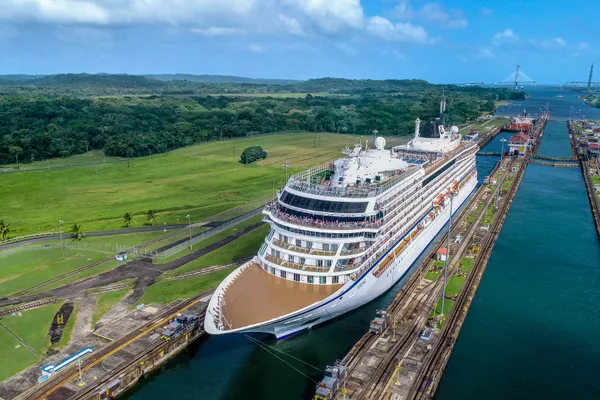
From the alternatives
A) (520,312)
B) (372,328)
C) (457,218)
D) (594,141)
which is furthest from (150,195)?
(594,141)

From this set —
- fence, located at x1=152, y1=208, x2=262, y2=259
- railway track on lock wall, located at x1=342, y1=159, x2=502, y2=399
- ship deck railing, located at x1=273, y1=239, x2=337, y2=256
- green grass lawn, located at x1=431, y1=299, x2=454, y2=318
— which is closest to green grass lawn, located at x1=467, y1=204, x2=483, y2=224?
railway track on lock wall, located at x1=342, y1=159, x2=502, y2=399

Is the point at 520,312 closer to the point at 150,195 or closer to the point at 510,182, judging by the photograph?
the point at 510,182

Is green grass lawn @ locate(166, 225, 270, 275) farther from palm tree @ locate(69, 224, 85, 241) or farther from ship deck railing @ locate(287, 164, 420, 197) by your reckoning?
palm tree @ locate(69, 224, 85, 241)

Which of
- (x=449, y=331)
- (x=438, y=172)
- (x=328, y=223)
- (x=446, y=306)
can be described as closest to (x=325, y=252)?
(x=328, y=223)

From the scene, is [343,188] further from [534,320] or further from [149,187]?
[149,187]

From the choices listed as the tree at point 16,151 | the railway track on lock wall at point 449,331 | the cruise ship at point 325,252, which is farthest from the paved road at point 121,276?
the tree at point 16,151

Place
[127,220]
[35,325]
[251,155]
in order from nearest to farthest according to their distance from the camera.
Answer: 1. [35,325]
2. [127,220]
3. [251,155]
